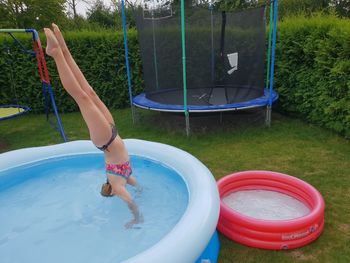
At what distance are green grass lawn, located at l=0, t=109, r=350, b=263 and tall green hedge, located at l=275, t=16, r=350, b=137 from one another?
1.02 ft

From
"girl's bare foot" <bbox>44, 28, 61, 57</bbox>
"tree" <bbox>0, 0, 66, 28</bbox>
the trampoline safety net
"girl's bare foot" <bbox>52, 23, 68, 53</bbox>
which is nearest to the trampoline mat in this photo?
the trampoline safety net

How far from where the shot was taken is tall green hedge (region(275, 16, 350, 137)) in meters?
4.83

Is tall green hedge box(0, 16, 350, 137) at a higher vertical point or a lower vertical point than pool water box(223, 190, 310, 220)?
higher

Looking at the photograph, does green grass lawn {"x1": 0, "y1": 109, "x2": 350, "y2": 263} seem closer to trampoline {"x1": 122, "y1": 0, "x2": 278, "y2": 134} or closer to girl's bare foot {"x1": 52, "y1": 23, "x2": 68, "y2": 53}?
trampoline {"x1": 122, "y1": 0, "x2": 278, "y2": 134}

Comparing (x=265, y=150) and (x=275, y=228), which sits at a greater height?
(x=275, y=228)

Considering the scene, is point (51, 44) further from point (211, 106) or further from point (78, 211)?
point (211, 106)

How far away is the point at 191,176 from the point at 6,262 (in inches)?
67.3

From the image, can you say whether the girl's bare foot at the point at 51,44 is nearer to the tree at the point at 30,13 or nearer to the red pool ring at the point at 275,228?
the red pool ring at the point at 275,228

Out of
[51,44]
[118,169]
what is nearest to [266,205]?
[118,169]

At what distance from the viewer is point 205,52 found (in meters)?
6.11

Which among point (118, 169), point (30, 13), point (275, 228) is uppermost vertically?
point (30, 13)

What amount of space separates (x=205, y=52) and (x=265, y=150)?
2384mm

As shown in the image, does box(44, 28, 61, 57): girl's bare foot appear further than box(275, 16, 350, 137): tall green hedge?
No

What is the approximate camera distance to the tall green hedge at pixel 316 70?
4828 millimetres
